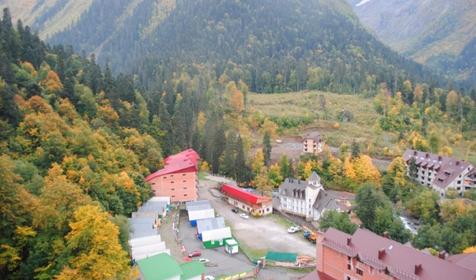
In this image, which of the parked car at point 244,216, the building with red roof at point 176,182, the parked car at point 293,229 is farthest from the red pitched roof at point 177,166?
the parked car at point 293,229

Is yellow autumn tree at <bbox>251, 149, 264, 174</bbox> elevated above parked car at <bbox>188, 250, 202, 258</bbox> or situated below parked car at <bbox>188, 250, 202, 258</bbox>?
above

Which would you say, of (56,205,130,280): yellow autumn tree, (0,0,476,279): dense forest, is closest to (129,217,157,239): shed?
(0,0,476,279): dense forest

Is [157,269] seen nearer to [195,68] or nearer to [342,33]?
[195,68]

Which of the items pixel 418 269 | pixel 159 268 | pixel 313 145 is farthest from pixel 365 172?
pixel 159 268

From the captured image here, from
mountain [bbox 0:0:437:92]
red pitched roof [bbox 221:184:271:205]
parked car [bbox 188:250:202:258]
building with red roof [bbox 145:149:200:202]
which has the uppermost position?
mountain [bbox 0:0:437:92]

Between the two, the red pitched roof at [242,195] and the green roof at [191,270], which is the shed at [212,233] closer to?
the red pitched roof at [242,195]

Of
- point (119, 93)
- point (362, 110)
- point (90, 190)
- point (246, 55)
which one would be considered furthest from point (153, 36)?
point (90, 190)

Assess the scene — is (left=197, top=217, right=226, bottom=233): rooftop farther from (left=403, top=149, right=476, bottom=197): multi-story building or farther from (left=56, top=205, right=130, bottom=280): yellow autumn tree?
(left=403, top=149, right=476, bottom=197): multi-story building
